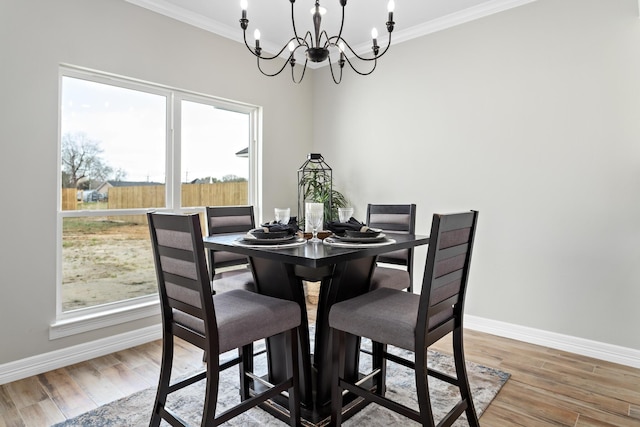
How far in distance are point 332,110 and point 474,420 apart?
3406 millimetres

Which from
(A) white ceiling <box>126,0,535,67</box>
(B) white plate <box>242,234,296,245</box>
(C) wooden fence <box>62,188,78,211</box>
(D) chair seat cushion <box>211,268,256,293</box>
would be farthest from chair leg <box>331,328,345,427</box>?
(A) white ceiling <box>126,0,535,67</box>

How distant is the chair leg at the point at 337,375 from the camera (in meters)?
1.69

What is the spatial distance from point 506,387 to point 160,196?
293 cm

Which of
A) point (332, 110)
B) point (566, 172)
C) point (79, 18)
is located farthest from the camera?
point (332, 110)

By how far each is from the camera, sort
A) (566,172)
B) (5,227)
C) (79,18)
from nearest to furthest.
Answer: (5,227)
(79,18)
(566,172)

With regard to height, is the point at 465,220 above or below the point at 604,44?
below

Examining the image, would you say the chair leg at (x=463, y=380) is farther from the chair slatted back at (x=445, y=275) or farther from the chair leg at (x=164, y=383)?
the chair leg at (x=164, y=383)

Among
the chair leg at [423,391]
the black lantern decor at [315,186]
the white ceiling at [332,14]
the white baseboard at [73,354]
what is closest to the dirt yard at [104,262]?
the white baseboard at [73,354]

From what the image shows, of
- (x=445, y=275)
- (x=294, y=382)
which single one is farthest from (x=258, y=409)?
(x=445, y=275)

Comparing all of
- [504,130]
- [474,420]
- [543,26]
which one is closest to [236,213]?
[474,420]

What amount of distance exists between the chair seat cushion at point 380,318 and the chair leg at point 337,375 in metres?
0.07

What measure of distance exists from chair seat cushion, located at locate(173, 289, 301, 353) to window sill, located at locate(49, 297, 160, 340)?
1415 millimetres

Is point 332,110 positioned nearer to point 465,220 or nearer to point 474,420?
point 465,220

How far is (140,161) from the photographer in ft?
10.1
